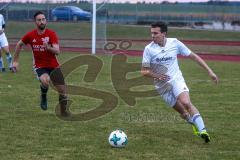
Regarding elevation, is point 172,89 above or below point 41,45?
below

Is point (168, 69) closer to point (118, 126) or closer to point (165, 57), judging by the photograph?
point (165, 57)

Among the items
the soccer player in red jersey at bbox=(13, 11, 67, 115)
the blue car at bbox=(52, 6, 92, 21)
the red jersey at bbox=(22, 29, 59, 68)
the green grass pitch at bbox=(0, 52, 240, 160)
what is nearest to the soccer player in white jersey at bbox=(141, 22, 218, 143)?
the green grass pitch at bbox=(0, 52, 240, 160)

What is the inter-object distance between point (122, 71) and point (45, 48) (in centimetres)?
1109

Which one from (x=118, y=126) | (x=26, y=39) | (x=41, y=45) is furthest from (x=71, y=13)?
(x=118, y=126)

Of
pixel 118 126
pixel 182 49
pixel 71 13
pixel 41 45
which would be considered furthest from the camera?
pixel 71 13

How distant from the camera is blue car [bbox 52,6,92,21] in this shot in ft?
160

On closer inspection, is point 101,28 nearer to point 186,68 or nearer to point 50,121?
point 186,68

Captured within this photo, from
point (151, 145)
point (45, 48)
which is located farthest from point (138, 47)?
point (151, 145)

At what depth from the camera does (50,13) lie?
46.8 m

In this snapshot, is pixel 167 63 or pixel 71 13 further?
pixel 71 13

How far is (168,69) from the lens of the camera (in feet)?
30.7

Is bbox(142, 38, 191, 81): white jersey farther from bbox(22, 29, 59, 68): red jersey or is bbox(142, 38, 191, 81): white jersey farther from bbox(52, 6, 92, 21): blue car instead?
bbox(52, 6, 92, 21): blue car

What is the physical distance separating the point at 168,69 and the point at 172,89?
34 centimetres

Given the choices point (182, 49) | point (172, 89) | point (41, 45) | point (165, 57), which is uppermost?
point (182, 49)
